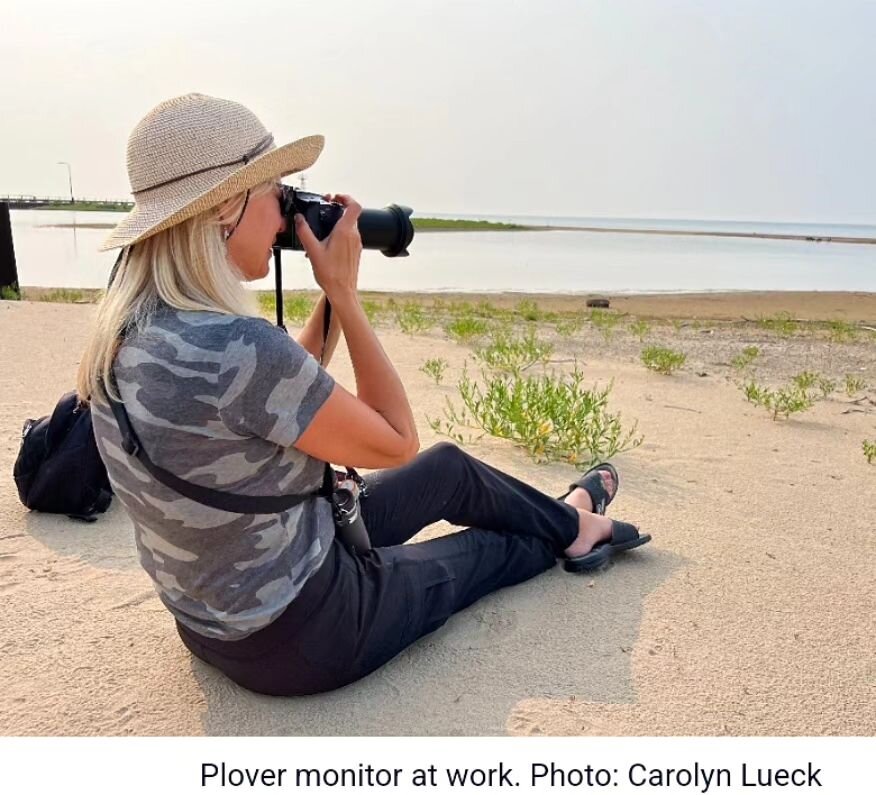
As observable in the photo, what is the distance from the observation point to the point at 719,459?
3729 millimetres

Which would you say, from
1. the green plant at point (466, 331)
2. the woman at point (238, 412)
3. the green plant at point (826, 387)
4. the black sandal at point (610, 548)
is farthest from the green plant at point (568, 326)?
the woman at point (238, 412)

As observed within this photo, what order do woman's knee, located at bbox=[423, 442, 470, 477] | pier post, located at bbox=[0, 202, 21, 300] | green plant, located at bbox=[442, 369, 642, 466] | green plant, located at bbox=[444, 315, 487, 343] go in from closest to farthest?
woman's knee, located at bbox=[423, 442, 470, 477]
green plant, located at bbox=[442, 369, 642, 466]
green plant, located at bbox=[444, 315, 487, 343]
pier post, located at bbox=[0, 202, 21, 300]

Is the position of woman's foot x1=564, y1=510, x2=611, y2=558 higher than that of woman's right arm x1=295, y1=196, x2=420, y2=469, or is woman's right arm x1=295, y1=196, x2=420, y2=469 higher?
woman's right arm x1=295, y1=196, x2=420, y2=469

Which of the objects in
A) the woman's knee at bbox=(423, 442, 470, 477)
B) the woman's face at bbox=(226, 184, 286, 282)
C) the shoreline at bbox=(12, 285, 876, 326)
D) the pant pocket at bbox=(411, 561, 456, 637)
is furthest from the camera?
the shoreline at bbox=(12, 285, 876, 326)

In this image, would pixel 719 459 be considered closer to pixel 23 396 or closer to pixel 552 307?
pixel 23 396

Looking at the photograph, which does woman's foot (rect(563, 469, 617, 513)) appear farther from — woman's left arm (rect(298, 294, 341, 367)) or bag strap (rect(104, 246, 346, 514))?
bag strap (rect(104, 246, 346, 514))

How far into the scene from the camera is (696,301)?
15.7 metres

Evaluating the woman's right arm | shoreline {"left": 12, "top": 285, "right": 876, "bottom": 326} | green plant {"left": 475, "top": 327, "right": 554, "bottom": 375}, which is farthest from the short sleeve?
shoreline {"left": 12, "top": 285, "right": 876, "bottom": 326}

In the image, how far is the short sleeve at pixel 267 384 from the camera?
1438 millimetres

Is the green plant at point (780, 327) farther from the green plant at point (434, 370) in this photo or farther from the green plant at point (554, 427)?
the green plant at point (554, 427)

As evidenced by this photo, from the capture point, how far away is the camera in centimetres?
171

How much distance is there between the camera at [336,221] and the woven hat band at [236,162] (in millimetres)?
99

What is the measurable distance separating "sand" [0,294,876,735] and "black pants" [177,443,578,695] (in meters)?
0.09

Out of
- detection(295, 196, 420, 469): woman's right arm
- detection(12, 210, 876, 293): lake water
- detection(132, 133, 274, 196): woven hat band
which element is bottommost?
detection(12, 210, 876, 293): lake water
